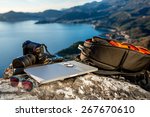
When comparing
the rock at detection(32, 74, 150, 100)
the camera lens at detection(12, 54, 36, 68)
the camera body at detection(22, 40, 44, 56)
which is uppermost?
the camera body at detection(22, 40, 44, 56)

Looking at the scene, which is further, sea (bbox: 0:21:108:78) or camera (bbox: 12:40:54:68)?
sea (bbox: 0:21:108:78)

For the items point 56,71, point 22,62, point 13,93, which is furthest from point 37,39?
point 13,93

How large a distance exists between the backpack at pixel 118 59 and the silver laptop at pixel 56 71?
0.86 ft

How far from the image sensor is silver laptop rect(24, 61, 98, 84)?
2.51 metres

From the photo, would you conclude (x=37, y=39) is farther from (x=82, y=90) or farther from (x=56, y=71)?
(x=82, y=90)

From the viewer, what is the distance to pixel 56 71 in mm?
2717

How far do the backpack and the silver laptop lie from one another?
0.26 meters

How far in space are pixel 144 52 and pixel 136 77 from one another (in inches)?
15.2

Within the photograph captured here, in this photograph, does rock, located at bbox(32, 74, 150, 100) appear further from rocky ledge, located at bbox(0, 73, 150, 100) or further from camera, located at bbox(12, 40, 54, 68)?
camera, located at bbox(12, 40, 54, 68)

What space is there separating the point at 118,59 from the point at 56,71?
0.88 m

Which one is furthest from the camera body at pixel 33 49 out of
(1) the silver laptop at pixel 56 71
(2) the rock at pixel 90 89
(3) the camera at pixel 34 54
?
(2) the rock at pixel 90 89

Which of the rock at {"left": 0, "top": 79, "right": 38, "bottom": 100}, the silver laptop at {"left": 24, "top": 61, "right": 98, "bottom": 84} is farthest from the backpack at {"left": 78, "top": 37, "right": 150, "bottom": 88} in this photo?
the rock at {"left": 0, "top": 79, "right": 38, "bottom": 100}

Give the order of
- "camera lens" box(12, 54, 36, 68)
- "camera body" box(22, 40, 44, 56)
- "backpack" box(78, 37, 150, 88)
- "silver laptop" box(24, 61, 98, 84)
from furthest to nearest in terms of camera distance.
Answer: "camera body" box(22, 40, 44, 56) < "backpack" box(78, 37, 150, 88) < "camera lens" box(12, 54, 36, 68) < "silver laptop" box(24, 61, 98, 84)

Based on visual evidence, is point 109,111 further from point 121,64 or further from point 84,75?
point 121,64
